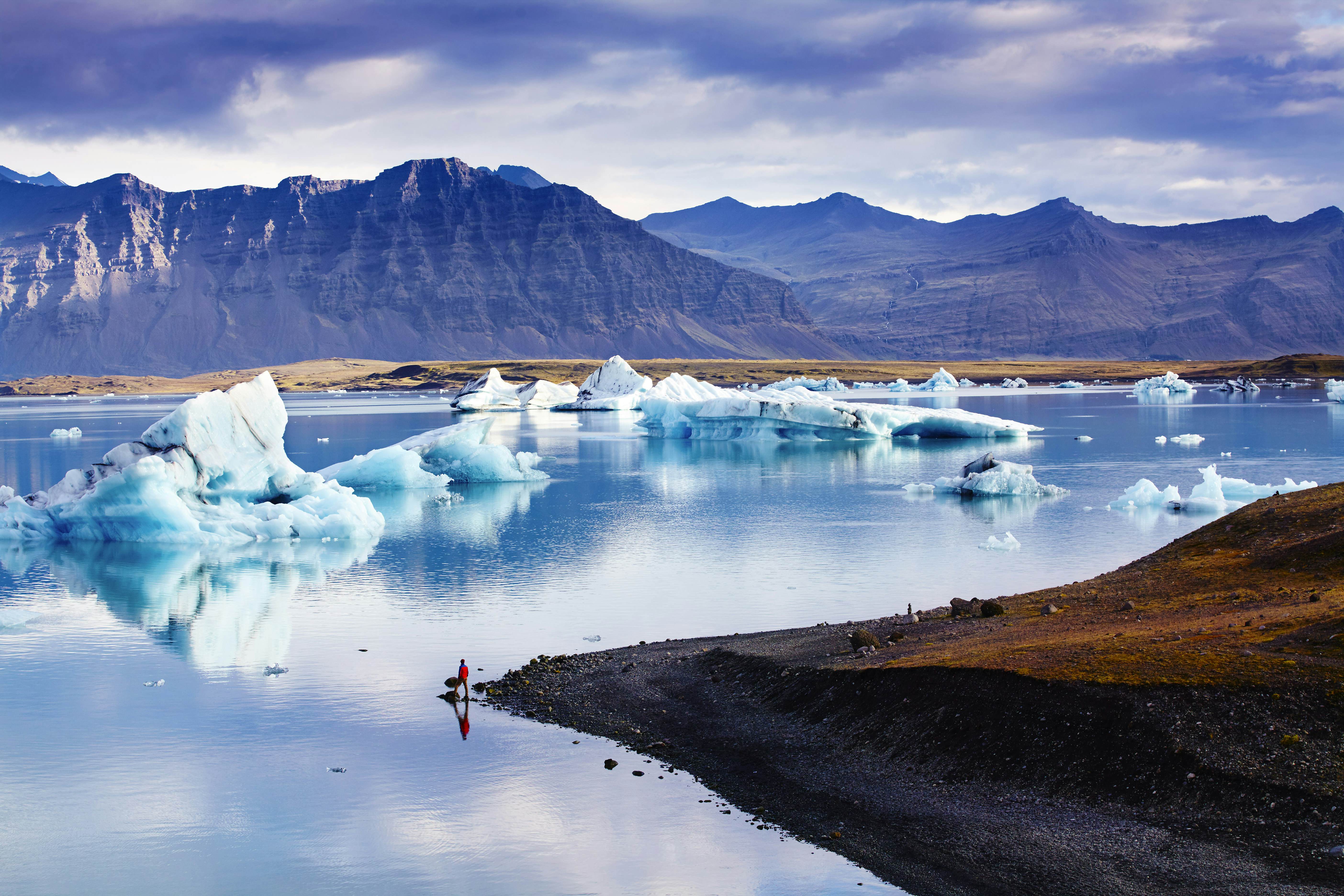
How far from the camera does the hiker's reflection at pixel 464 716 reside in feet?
40.1

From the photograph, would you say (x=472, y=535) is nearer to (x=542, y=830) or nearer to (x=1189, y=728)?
(x=542, y=830)

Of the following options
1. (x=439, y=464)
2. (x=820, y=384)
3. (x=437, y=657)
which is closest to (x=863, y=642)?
(x=437, y=657)

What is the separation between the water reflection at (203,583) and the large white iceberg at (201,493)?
0.44 meters

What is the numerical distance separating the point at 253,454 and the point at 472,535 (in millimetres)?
5557

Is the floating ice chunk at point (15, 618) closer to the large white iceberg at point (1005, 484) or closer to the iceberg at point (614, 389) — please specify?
the large white iceberg at point (1005, 484)

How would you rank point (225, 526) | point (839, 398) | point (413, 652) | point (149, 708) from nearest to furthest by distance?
point (149, 708), point (413, 652), point (225, 526), point (839, 398)

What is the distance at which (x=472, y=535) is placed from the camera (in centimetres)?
2739

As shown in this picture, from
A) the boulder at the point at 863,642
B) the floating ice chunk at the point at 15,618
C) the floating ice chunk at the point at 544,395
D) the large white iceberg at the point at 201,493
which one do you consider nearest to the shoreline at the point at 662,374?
the floating ice chunk at the point at 544,395

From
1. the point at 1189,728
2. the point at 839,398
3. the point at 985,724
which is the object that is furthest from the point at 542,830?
the point at 839,398

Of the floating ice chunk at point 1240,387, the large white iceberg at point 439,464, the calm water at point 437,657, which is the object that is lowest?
the calm water at point 437,657

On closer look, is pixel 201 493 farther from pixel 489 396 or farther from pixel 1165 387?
pixel 1165 387

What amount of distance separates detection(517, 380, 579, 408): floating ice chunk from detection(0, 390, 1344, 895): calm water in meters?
57.9

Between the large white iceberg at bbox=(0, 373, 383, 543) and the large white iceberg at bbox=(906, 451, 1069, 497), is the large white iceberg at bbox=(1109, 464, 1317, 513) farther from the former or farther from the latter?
the large white iceberg at bbox=(0, 373, 383, 543)

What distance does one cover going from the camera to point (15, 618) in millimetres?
18047
